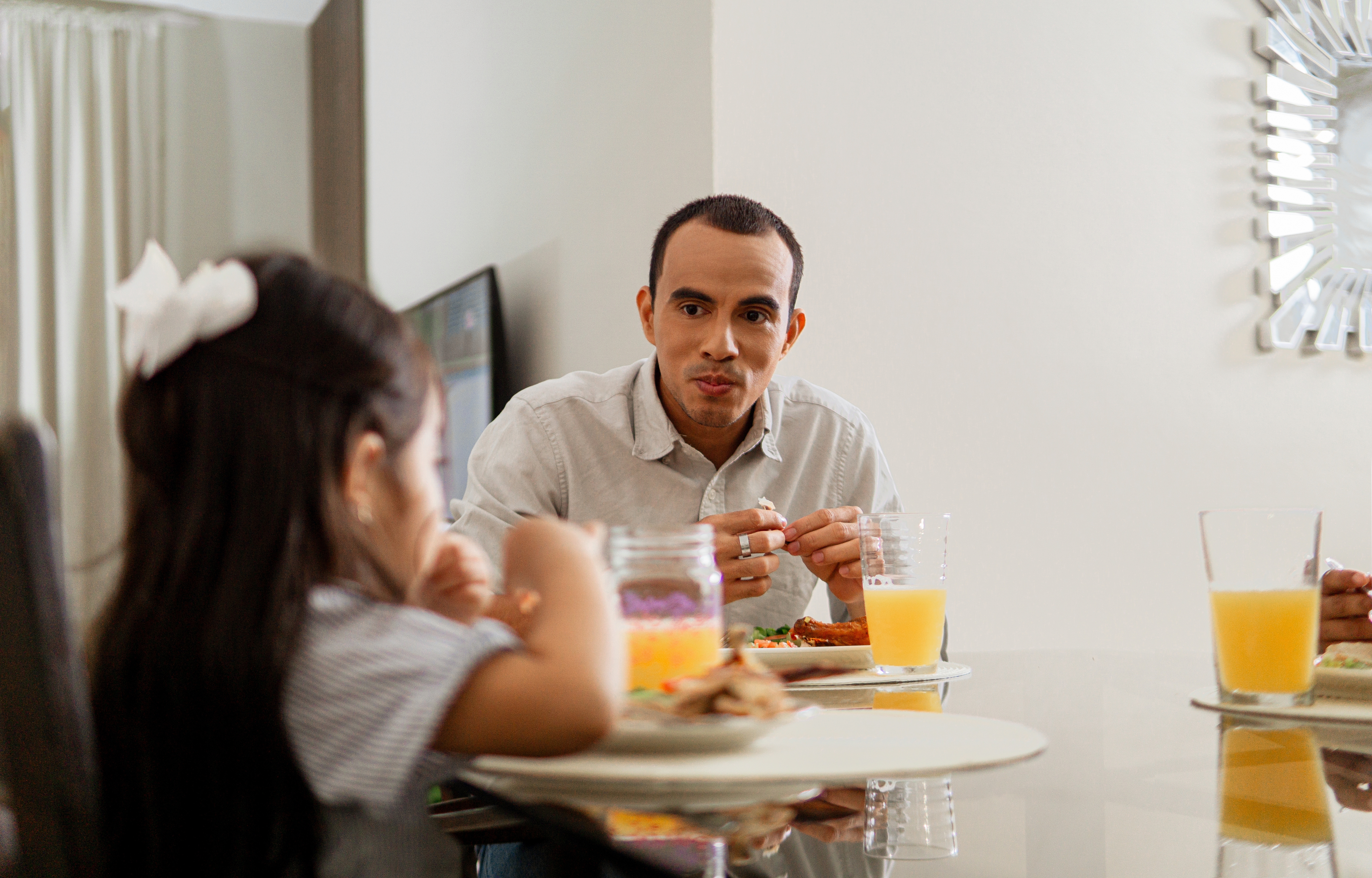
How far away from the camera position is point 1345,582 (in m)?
1.11

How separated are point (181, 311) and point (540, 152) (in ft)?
8.62

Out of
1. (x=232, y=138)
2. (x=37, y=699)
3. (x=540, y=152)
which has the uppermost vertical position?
(x=232, y=138)

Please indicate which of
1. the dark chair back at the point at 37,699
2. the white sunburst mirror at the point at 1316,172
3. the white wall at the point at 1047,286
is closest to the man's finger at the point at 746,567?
the dark chair back at the point at 37,699

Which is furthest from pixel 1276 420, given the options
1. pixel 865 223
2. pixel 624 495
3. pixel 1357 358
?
pixel 624 495

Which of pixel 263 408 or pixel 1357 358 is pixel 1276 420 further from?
pixel 263 408

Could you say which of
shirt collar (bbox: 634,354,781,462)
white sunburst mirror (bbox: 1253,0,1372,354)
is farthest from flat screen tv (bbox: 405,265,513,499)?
white sunburst mirror (bbox: 1253,0,1372,354)

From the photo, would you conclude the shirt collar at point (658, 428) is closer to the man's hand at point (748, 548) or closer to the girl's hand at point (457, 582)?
the man's hand at point (748, 548)

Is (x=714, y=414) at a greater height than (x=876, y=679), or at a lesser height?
greater

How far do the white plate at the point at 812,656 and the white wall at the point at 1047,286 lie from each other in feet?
4.00

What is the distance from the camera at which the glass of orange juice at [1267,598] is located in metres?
0.85

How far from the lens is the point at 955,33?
2.52m

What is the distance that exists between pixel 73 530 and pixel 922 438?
3.73 metres

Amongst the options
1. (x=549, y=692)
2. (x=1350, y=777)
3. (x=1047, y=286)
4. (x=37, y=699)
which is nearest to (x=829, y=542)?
(x=1350, y=777)

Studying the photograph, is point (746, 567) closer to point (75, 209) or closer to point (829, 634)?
point (829, 634)
